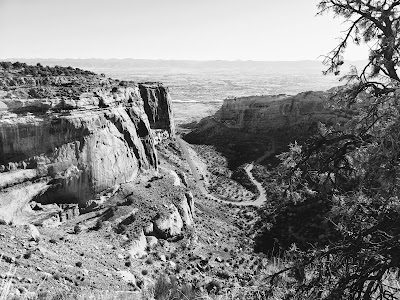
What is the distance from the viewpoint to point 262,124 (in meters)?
75.5

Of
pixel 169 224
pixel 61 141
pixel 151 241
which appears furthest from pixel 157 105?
pixel 151 241

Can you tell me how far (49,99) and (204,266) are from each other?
1714 cm

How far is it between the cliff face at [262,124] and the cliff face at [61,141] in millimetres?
36828

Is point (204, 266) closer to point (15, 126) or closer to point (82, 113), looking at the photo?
point (82, 113)

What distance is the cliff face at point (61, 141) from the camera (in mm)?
21438

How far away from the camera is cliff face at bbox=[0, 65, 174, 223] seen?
21.4 metres

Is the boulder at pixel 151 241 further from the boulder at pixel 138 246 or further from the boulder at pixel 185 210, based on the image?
the boulder at pixel 185 210

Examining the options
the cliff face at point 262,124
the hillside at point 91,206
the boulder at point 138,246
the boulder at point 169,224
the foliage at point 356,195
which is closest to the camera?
the foliage at point 356,195

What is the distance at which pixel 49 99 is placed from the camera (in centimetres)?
2386

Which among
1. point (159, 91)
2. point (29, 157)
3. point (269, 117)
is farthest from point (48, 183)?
point (269, 117)

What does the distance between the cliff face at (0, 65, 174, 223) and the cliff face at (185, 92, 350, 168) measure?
121 feet

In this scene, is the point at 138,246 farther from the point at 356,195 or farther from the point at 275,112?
the point at 275,112

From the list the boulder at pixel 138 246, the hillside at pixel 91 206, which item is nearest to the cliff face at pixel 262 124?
the hillside at pixel 91 206

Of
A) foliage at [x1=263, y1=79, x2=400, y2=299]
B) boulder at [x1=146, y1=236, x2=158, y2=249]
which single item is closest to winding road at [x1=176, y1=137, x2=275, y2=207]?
boulder at [x1=146, y1=236, x2=158, y2=249]
